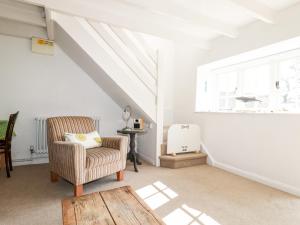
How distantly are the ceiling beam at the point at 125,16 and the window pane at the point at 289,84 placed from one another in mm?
1551

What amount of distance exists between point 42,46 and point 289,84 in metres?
4.15

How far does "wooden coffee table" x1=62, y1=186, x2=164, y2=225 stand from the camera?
1.09 metres

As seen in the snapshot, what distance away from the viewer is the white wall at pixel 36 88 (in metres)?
3.28

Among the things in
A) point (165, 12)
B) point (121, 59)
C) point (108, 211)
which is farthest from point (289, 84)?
point (108, 211)

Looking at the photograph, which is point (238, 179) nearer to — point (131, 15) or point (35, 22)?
point (131, 15)

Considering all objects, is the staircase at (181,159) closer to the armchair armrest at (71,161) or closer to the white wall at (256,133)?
the white wall at (256,133)

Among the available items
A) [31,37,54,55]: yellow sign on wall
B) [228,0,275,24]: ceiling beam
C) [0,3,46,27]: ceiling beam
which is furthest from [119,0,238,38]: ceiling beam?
[31,37,54,55]: yellow sign on wall

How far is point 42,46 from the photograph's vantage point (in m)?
3.45

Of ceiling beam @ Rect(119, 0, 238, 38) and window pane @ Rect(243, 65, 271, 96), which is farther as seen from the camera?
window pane @ Rect(243, 65, 271, 96)

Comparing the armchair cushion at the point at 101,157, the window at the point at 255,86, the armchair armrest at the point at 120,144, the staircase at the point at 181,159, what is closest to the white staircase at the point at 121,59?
the staircase at the point at 181,159

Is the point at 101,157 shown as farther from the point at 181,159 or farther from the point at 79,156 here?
the point at 181,159

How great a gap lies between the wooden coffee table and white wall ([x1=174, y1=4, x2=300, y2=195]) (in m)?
2.19

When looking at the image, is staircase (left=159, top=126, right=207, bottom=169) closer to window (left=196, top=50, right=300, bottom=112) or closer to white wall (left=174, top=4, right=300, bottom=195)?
white wall (left=174, top=4, right=300, bottom=195)

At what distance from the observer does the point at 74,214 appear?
44.7 inches
